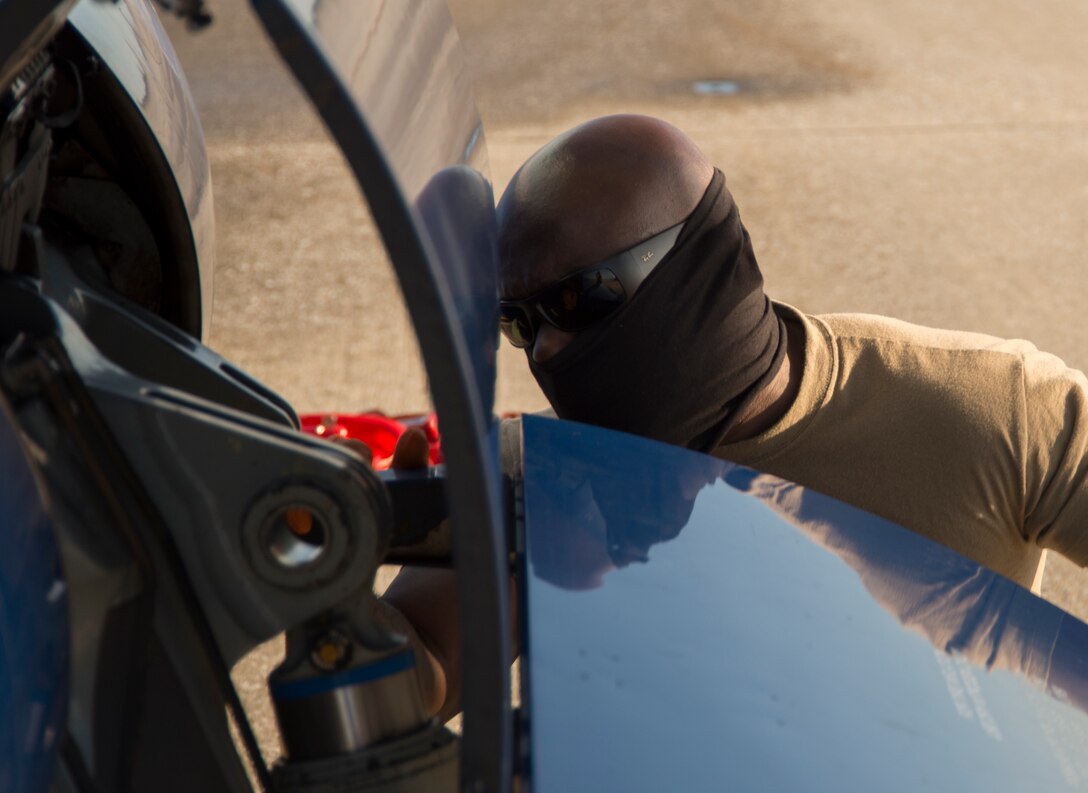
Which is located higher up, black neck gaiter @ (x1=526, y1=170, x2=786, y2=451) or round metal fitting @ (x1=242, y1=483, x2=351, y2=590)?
round metal fitting @ (x1=242, y1=483, x2=351, y2=590)

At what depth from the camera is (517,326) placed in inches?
80.2

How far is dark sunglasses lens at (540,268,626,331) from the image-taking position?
1.98m

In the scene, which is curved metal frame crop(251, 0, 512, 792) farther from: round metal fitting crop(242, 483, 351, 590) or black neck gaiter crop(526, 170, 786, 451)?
black neck gaiter crop(526, 170, 786, 451)

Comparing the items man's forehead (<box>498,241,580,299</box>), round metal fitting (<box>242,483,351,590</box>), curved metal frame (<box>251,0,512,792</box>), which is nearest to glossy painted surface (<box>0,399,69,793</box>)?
round metal fitting (<box>242,483,351,590</box>)

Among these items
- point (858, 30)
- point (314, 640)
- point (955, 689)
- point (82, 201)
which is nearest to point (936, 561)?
point (955, 689)

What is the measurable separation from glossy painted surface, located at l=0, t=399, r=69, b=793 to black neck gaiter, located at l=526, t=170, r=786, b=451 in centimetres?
101

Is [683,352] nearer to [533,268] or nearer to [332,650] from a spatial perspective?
[533,268]

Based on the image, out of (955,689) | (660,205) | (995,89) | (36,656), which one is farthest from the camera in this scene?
(995,89)

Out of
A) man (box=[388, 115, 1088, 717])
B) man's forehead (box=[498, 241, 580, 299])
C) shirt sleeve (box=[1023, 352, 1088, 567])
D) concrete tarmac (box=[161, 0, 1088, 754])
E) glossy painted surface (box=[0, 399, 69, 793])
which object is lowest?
concrete tarmac (box=[161, 0, 1088, 754])

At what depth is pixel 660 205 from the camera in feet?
6.74

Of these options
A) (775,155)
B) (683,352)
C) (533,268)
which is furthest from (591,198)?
(775,155)

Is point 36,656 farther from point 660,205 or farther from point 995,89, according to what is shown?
point 995,89

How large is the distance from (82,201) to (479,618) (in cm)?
105

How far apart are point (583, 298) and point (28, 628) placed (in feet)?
3.46
